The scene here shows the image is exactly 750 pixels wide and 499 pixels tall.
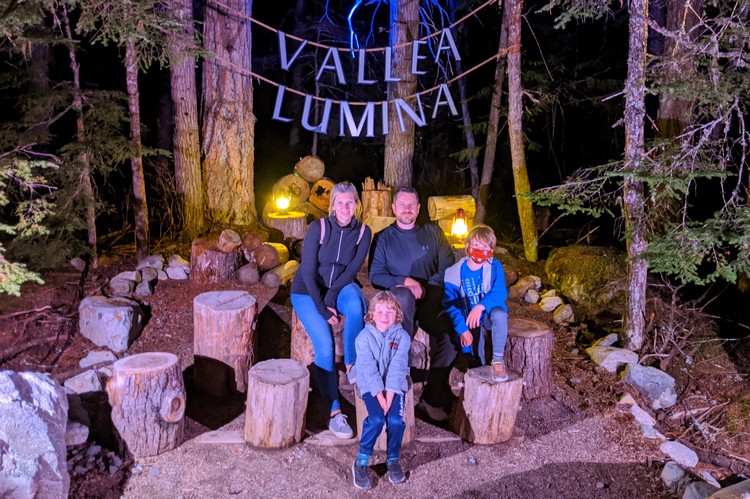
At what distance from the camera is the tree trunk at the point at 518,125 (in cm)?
830

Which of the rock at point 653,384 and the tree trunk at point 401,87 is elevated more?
the tree trunk at point 401,87

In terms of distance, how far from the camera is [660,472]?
13.7 feet

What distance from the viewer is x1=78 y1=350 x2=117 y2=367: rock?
5.48 meters

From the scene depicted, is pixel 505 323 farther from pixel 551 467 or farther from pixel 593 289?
Answer: pixel 593 289

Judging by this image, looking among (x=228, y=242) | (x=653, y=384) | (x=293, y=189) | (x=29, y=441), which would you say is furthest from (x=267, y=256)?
(x=653, y=384)

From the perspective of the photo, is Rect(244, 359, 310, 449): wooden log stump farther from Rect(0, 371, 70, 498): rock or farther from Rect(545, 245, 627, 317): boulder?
Rect(545, 245, 627, 317): boulder

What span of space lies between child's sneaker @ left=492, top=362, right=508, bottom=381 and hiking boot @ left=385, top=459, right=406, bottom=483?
941 millimetres

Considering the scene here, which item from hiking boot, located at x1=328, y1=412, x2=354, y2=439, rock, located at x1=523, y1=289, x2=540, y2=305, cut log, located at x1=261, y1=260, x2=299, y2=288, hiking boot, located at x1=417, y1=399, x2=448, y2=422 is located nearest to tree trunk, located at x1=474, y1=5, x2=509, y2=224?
rock, located at x1=523, y1=289, x2=540, y2=305

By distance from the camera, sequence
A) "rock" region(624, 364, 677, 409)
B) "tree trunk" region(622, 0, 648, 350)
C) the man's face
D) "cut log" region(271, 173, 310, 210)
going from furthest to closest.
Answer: "cut log" region(271, 173, 310, 210) < "tree trunk" region(622, 0, 648, 350) < "rock" region(624, 364, 677, 409) < the man's face

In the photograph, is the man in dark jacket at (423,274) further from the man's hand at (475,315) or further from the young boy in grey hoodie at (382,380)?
the young boy in grey hoodie at (382,380)

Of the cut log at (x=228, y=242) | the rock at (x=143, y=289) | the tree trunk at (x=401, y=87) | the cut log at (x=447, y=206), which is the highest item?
the tree trunk at (x=401, y=87)

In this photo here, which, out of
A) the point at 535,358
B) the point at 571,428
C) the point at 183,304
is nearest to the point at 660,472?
the point at 571,428

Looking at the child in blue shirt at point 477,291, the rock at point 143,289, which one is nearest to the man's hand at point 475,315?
the child in blue shirt at point 477,291

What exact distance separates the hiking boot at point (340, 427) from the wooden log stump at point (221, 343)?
1129 mm
